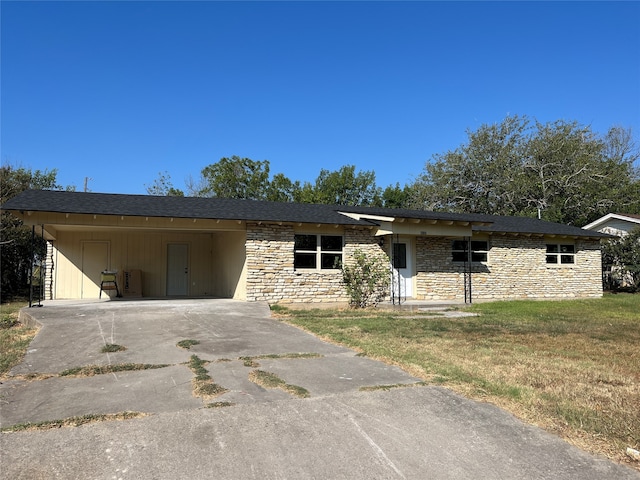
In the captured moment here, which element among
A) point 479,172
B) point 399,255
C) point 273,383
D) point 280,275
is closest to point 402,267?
point 399,255

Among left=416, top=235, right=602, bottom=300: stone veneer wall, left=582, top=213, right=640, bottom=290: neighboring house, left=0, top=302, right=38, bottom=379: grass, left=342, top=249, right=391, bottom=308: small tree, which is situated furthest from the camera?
left=582, top=213, right=640, bottom=290: neighboring house

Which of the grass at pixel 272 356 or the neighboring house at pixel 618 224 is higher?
the neighboring house at pixel 618 224

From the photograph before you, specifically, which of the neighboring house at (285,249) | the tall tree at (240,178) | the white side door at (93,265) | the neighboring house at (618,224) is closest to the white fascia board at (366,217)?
the neighboring house at (285,249)

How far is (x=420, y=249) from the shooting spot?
1608 centimetres

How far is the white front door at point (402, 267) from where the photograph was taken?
15570mm

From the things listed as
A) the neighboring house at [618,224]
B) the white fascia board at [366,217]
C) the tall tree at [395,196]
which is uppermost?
the tall tree at [395,196]

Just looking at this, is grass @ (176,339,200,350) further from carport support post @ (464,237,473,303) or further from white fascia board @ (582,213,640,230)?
white fascia board @ (582,213,640,230)

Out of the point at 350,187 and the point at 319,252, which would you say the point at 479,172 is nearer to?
the point at 350,187

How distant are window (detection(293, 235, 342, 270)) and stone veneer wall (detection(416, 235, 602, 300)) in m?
3.23

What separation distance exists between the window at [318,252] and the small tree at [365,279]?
1.58 feet

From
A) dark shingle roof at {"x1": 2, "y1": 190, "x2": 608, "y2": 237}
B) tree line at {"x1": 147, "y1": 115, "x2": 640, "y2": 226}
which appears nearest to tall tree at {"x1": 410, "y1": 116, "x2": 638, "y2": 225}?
tree line at {"x1": 147, "y1": 115, "x2": 640, "y2": 226}

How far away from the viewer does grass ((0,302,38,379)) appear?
238 inches

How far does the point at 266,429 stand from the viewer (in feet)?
12.2

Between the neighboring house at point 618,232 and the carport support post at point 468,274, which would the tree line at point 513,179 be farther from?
the carport support post at point 468,274
